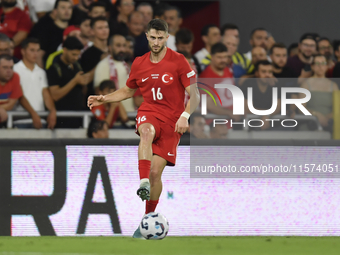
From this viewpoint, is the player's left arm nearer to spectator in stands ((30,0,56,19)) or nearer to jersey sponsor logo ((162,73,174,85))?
jersey sponsor logo ((162,73,174,85))

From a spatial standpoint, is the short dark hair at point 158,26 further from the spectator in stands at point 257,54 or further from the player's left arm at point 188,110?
the spectator in stands at point 257,54

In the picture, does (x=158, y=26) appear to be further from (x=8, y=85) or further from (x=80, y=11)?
Answer: (x=80, y=11)

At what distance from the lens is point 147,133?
4926 mm

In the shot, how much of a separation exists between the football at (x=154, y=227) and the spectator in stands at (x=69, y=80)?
2296mm

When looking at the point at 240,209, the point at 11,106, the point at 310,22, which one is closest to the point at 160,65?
the point at 240,209

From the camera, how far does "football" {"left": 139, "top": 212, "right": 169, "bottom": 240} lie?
4.89 metres

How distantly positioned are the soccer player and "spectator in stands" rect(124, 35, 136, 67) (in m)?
2.17

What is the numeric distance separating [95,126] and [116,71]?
91cm

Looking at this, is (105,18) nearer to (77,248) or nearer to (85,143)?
(85,143)

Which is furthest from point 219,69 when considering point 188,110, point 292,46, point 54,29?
point 188,110

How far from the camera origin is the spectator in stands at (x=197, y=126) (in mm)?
6512

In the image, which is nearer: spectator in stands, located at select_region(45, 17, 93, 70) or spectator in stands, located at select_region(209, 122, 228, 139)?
spectator in stands, located at select_region(209, 122, 228, 139)

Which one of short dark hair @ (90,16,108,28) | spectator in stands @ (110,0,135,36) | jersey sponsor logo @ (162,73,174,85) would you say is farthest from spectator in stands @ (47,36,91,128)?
jersey sponsor logo @ (162,73,174,85)

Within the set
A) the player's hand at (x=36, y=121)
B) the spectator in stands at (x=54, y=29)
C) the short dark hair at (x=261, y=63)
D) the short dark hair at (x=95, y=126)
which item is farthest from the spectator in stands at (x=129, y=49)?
the short dark hair at (x=261, y=63)
